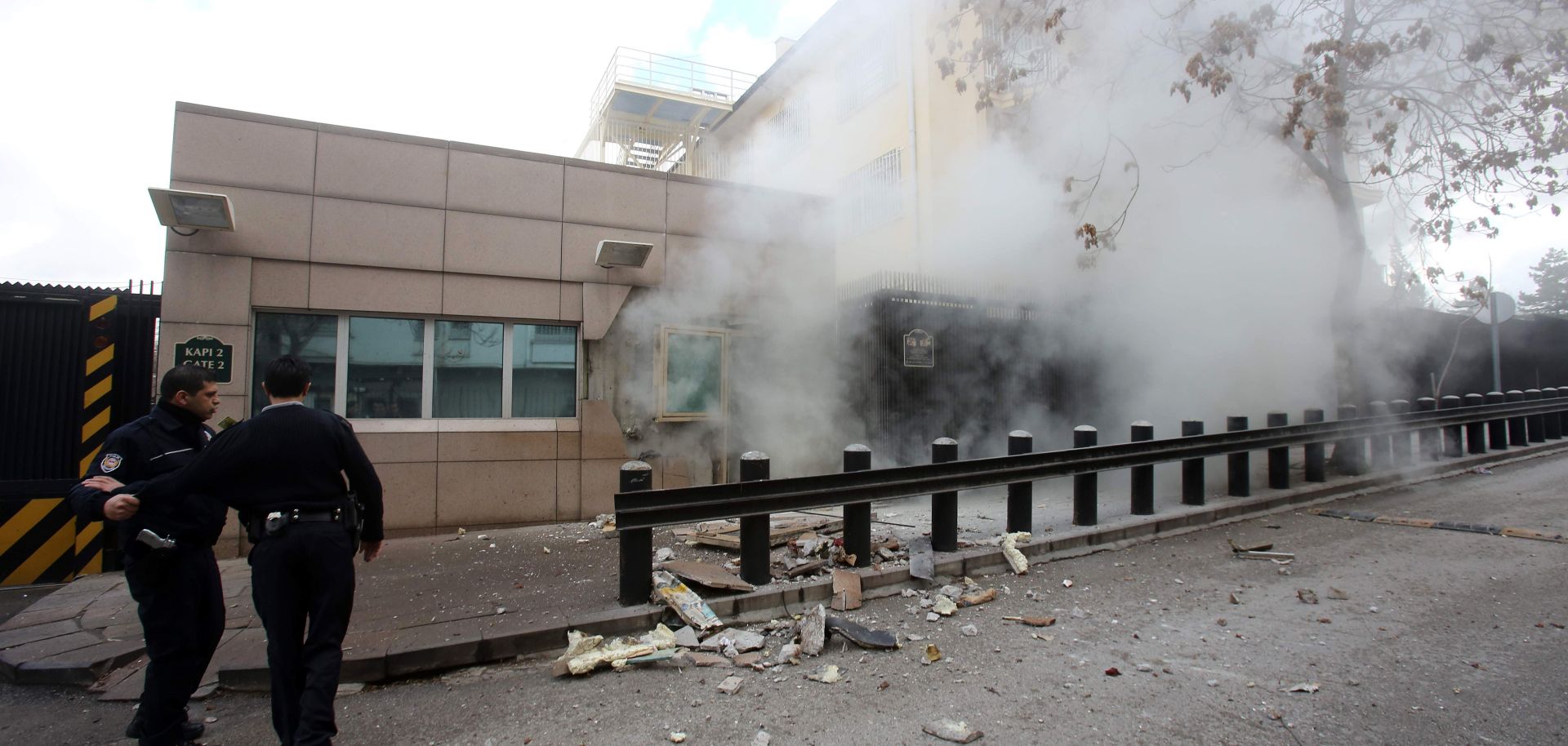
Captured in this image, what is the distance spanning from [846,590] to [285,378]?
266 cm

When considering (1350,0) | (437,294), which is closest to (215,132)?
(437,294)

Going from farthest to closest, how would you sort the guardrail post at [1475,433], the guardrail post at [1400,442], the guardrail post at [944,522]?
the guardrail post at [1475,433]
the guardrail post at [1400,442]
the guardrail post at [944,522]

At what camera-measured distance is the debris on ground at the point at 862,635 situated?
3.14m

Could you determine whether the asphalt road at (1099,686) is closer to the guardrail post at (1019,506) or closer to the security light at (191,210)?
the guardrail post at (1019,506)

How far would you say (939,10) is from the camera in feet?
26.5

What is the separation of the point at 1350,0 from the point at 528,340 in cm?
826

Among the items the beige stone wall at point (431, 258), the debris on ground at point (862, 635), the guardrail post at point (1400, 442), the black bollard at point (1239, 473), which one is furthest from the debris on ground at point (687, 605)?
the guardrail post at point (1400, 442)

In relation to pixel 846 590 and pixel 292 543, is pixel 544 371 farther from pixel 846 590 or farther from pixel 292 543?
pixel 292 543

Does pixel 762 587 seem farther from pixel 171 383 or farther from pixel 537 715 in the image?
pixel 171 383

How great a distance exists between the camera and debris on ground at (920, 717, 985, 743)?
2367 millimetres

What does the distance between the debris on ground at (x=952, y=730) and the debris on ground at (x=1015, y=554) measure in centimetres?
195

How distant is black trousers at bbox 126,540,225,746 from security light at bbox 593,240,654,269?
372 cm

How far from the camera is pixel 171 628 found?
2510 millimetres

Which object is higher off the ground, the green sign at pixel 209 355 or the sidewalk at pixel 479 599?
the green sign at pixel 209 355
